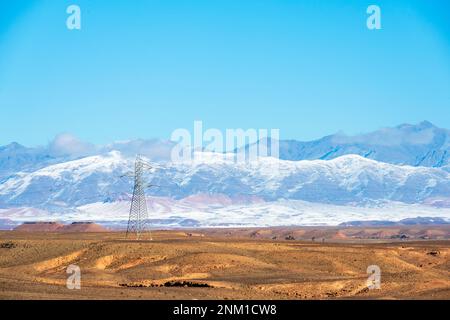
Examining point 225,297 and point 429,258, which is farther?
point 429,258

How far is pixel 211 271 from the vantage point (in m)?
65.6

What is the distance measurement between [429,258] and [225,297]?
40.2 metres

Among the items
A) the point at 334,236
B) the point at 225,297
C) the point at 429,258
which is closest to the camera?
the point at 225,297

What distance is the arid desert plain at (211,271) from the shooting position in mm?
51094

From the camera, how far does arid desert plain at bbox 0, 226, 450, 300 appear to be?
168 feet

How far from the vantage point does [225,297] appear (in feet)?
159

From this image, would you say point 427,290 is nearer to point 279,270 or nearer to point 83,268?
point 279,270

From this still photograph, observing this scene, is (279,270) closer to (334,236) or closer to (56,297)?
(56,297)

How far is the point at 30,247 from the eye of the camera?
78375 millimetres
